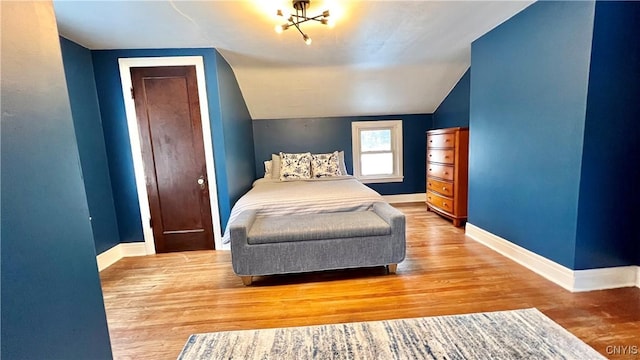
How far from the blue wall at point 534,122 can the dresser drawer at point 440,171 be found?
0.69 metres

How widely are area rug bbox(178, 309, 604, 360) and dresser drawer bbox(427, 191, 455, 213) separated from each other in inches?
81.2

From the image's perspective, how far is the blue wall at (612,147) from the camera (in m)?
1.82

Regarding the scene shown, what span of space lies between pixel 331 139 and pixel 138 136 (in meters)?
2.98

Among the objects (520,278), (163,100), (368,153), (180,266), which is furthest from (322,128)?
(520,278)

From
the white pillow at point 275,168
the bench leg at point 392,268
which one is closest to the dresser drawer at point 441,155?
the bench leg at point 392,268

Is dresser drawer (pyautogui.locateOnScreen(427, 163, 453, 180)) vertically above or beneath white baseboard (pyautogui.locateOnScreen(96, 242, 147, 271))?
above

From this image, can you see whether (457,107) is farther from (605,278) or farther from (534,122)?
(605,278)

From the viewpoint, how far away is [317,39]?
2773 mm

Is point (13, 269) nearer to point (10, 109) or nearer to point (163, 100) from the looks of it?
point (10, 109)

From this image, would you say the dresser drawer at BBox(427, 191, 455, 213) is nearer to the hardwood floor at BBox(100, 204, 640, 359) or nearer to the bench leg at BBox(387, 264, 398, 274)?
the hardwood floor at BBox(100, 204, 640, 359)

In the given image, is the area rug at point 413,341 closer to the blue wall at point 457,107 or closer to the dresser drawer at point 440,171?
the dresser drawer at point 440,171

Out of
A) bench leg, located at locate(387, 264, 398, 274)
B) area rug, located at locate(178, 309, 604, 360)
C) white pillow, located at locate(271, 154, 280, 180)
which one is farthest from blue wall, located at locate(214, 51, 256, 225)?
bench leg, located at locate(387, 264, 398, 274)

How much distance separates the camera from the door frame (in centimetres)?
282

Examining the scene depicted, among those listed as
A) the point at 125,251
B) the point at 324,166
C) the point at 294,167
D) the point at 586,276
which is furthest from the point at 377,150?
the point at 125,251
